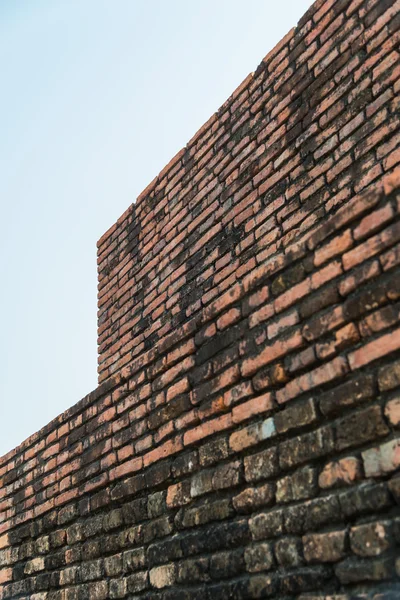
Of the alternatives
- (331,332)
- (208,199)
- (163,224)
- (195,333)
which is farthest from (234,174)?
(331,332)

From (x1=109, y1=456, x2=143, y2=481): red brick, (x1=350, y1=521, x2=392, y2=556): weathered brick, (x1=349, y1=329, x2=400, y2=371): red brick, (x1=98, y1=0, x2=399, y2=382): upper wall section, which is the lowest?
(x1=350, y1=521, x2=392, y2=556): weathered brick

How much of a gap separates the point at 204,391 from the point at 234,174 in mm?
2294

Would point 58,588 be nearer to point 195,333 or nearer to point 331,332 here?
point 195,333

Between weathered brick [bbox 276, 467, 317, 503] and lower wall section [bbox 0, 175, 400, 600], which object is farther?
weathered brick [bbox 276, 467, 317, 503]

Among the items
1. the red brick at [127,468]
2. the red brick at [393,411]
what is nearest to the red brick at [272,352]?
the red brick at [393,411]

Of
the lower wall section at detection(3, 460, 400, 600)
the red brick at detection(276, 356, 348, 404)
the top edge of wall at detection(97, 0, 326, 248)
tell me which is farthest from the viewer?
the top edge of wall at detection(97, 0, 326, 248)

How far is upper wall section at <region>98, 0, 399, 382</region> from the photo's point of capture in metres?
3.80

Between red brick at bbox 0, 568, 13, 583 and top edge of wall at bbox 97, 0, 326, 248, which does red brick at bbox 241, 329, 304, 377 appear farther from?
top edge of wall at bbox 97, 0, 326, 248

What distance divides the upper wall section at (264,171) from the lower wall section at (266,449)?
359mm

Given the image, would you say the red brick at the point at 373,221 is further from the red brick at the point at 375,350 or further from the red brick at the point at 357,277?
the red brick at the point at 375,350

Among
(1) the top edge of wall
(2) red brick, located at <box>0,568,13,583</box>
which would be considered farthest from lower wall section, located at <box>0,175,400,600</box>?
(1) the top edge of wall

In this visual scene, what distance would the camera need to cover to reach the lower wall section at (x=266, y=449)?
2.13m

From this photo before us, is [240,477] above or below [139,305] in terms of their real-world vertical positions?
below

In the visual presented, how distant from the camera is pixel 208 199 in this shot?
5051 millimetres
